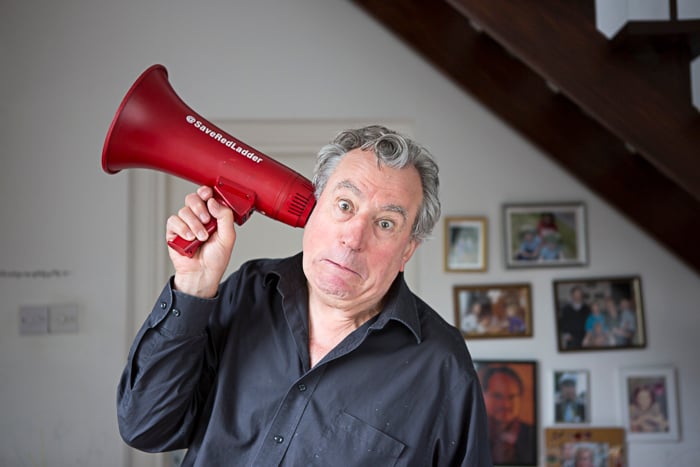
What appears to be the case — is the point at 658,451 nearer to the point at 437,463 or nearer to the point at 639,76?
the point at 639,76

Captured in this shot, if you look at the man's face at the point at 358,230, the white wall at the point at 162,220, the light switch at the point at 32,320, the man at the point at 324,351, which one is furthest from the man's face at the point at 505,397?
the light switch at the point at 32,320

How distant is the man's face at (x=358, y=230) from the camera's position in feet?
3.78

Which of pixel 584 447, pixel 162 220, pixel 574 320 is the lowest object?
pixel 584 447

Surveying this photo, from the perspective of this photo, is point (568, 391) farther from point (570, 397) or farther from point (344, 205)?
point (344, 205)

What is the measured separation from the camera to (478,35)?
2.53 meters

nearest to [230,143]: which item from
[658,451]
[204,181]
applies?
[204,181]

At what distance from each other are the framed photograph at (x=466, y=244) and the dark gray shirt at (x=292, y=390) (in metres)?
1.58

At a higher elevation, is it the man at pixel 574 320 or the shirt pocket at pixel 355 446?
the man at pixel 574 320

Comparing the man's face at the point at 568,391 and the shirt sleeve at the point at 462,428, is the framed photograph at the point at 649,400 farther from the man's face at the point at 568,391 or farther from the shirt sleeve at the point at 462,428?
the shirt sleeve at the point at 462,428

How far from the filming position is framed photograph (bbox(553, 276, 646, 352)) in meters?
2.80

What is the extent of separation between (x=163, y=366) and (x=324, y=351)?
0.29m

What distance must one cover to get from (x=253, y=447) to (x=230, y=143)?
0.56 m

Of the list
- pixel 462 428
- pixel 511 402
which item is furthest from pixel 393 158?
pixel 511 402

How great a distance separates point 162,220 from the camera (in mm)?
2736
